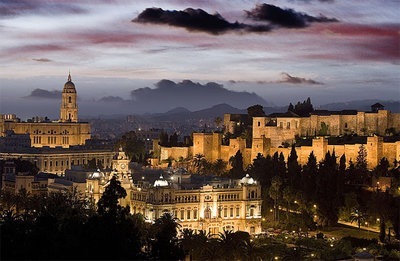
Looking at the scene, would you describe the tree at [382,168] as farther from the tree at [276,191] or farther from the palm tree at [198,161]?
the palm tree at [198,161]

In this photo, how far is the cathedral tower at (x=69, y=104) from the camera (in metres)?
93.1

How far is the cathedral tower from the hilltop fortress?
29.2 metres

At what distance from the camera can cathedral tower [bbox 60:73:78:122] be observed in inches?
3666

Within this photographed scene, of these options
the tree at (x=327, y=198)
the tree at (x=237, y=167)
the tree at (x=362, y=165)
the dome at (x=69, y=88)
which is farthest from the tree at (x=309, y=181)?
the dome at (x=69, y=88)

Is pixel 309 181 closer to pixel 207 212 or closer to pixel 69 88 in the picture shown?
pixel 207 212

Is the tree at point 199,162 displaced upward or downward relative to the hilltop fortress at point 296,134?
downward

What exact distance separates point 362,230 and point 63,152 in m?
38.6

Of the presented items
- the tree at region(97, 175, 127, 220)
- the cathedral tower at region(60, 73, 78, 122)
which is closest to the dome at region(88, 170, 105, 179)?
the tree at region(97, 175, 127, 220)

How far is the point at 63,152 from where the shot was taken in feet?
254

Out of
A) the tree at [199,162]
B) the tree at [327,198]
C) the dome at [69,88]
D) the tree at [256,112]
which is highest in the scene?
the dome at [69,88]

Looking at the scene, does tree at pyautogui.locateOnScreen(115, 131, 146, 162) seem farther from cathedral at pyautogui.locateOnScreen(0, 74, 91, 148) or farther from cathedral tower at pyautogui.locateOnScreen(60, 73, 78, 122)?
cathedral tower at pyautogui.locateOnScreen(60, 73, 78, 122)

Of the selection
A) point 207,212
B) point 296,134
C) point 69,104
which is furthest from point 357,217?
point 69,104

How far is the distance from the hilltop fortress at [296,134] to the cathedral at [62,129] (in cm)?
2486

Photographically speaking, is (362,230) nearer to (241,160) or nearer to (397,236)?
(397,236)
